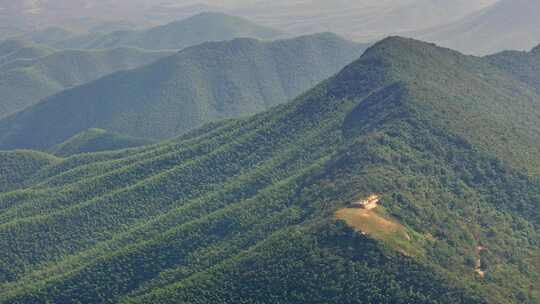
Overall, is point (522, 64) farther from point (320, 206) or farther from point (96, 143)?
point (96, 143)

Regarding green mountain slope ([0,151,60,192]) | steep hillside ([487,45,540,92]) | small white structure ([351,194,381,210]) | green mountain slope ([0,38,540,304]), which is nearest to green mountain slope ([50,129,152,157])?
green mountain slope ([0,151,60,192])

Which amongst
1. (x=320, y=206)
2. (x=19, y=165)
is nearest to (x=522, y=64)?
(x=320, y=206)

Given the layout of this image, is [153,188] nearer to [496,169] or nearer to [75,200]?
[75,200]

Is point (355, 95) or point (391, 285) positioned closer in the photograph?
point (391, 285)

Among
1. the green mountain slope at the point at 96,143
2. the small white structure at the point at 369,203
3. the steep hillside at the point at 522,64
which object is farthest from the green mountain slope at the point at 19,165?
the steep hillside at the point at 522,64

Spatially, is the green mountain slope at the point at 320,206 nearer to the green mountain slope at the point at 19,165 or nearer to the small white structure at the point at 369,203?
the small white structure at the point at 369,203

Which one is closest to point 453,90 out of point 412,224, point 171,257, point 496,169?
point 496,169

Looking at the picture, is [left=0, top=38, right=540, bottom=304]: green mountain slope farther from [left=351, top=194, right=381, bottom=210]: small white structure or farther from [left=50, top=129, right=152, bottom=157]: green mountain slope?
[left=50, top=129, right=152, bottom=157]: green mountain slope
